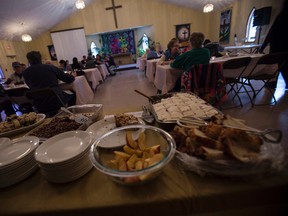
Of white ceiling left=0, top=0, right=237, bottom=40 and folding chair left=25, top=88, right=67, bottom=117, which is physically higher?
white ceiling left=0, top=0, right=237, bottom=40

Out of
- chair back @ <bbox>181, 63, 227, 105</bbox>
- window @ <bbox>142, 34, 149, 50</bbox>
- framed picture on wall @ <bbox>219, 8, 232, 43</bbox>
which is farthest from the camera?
window @ <bbox>142, 34, 149, 50</bbox>

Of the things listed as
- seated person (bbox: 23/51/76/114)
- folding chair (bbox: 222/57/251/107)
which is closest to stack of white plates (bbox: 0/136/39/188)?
seated person (bbox: 23/51/76/114)

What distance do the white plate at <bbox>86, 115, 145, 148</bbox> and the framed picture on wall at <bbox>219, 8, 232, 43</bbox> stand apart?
8366 mm

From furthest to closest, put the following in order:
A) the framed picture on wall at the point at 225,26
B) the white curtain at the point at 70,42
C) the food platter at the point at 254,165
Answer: the white curtain at the point at 70,42
the framed picture on wall at the point at 225,26
the food platter at the point at 254,165

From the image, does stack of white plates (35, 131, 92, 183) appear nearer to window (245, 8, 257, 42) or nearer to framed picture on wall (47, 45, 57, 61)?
window (245, 8, 257, 42)

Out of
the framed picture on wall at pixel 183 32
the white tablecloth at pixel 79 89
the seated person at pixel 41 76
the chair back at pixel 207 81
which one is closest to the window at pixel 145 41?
the framed picture on wall at pixel 183 32

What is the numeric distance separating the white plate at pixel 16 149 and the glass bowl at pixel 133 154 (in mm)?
275

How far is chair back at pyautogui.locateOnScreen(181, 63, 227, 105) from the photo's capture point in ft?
6.15

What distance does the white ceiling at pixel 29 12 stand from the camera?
5125 millimetres

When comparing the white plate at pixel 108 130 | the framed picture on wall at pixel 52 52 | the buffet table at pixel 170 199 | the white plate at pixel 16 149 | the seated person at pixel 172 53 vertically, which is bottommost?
the buffet table at pixel 170 199

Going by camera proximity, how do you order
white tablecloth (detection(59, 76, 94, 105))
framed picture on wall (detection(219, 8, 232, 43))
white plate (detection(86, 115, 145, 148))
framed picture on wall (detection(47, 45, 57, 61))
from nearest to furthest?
white plate (detection(86, 115, 145, 148)) → white tablecloth (detection(59, 76, 94, 105)) → framed picture on wall (detection(219, 8, 232, 43)) → framed picture on wall (detection(47, 45, 57, 61))

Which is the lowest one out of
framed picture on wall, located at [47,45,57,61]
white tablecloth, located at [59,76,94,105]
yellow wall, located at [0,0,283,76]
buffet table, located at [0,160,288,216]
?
white tablecloth, located at [59,76,94,105]

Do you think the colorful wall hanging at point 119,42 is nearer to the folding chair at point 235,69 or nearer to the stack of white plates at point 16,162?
the folding chair at point 235,69

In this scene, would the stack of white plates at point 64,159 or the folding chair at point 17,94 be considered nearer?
A: the stack of white plates at point 64,159
